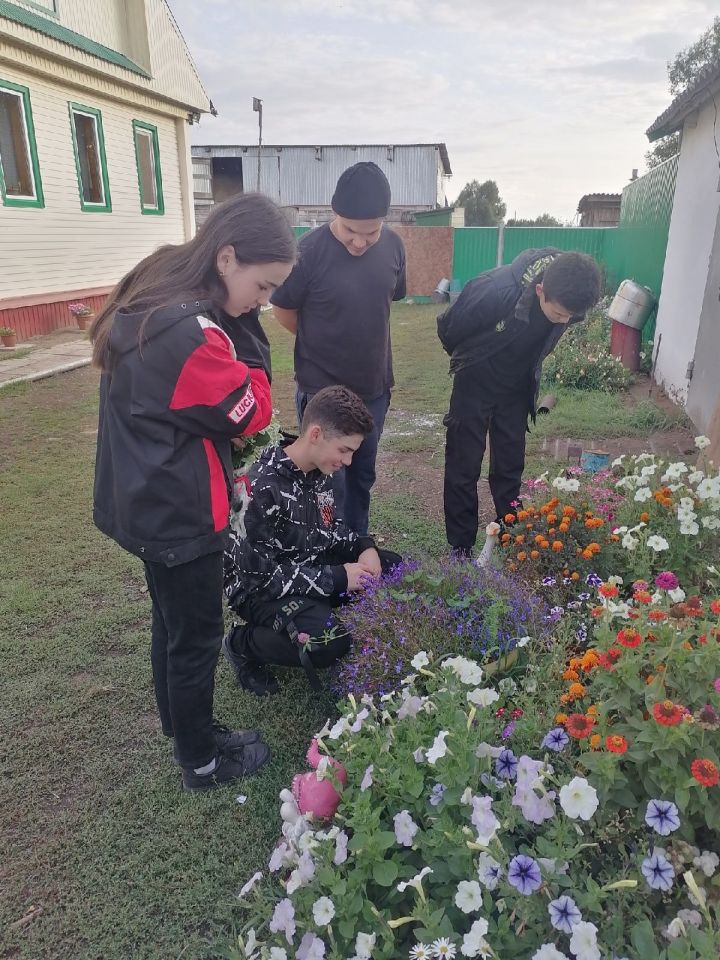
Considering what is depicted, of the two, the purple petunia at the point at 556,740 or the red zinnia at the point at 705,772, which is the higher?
the red zinnia at the point at 705,772

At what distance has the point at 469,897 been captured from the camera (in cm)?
130

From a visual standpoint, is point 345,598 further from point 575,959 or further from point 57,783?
point 575,959

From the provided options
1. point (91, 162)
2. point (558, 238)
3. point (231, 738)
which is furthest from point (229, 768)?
point (558, 238)

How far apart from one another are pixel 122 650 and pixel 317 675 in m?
1.04

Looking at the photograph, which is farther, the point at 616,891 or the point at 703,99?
the point at 703,99

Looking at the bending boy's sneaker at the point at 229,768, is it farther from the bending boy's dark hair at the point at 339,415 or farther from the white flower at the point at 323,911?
the bending boy's dark hair at the point at 339,415

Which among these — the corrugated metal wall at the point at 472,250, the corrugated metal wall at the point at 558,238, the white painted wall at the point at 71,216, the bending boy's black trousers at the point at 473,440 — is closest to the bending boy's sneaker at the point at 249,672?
the bending boy's black trousers at the point at 473,440

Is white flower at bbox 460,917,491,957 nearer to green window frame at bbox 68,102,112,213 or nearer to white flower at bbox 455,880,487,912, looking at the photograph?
white flower at bbox 455,880,487,912

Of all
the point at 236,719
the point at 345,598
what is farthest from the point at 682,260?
the point at 236,719

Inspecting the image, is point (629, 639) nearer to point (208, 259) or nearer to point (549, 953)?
point (549, 953)

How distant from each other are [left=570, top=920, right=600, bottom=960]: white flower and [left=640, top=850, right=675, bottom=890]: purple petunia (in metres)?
0.15

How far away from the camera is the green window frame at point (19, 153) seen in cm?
1011

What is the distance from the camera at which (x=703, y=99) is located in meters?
6.99

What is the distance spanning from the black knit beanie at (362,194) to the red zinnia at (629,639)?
2.30m
